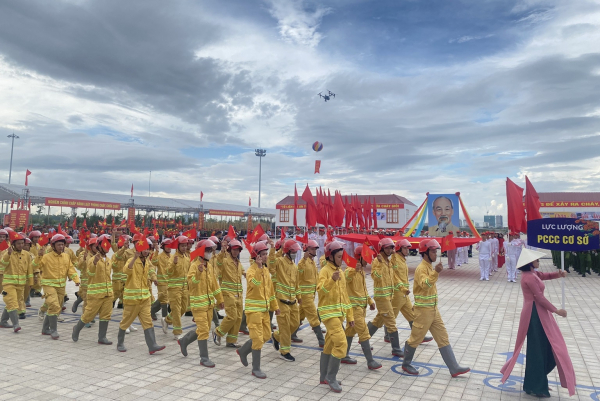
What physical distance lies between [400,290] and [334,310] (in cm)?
197

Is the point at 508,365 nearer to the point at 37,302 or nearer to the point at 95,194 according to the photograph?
the point at 37,302

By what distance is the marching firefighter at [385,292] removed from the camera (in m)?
6.70

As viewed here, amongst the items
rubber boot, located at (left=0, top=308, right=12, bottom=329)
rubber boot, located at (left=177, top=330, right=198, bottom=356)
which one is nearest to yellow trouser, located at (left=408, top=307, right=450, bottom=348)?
rubber boot, located at (left=177, top=330, right=198, bottom=356)

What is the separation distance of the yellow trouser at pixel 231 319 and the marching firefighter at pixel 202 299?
269mm

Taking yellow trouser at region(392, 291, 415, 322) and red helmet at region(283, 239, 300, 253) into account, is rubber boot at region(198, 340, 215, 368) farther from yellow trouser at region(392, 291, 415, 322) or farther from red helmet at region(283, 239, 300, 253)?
yellow trouser at region(392, 291, 415, 322)

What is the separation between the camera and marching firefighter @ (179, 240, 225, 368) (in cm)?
623

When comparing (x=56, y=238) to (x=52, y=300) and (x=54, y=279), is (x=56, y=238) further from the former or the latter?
(x=52, y=300)

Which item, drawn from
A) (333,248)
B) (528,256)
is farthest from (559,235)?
(333,248)

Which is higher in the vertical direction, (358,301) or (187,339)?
(358,301)

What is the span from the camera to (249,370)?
5.98m

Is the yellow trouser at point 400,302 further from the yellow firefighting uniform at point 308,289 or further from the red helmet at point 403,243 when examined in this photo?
the yellow firefighting uniform at point 308,289

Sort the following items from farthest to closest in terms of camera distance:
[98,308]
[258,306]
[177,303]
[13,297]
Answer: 1. [13,297]
2. [177,303]
3. [98,308]
4. [258,306]

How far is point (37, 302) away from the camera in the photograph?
36.9 feet

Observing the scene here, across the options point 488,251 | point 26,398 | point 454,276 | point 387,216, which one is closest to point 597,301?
point 488,251
